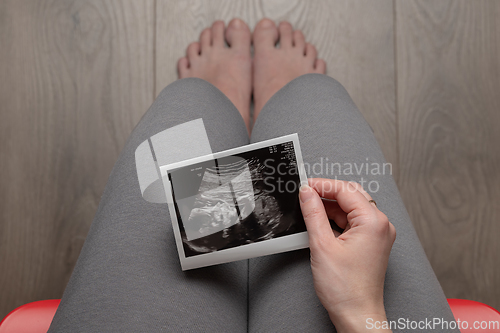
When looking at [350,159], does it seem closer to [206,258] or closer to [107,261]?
[206,258]

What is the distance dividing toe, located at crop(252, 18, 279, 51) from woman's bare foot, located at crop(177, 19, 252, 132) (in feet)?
0.11

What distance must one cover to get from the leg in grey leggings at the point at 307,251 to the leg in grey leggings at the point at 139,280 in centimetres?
7

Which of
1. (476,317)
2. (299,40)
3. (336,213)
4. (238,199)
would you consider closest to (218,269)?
(238,199)

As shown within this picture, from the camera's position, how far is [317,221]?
19.4 inches

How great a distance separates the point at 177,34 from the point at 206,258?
0.74m

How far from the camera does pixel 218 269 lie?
1.82ft

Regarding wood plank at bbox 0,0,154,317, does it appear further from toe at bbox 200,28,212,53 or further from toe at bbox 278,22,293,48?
toe at bbox 278,22,293,48

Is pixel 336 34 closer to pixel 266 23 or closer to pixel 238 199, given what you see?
pixel 266 23

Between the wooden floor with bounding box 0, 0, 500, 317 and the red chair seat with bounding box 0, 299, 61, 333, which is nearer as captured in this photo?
the red chair seat with bounding box 0, 299, 61, 333

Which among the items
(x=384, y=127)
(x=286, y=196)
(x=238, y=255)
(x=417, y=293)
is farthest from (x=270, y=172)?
(x=384, y=127)

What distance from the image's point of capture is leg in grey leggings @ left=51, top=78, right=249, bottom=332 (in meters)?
0.49

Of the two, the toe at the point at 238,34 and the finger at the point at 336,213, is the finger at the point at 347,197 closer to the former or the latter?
the finger at the point at 336,213

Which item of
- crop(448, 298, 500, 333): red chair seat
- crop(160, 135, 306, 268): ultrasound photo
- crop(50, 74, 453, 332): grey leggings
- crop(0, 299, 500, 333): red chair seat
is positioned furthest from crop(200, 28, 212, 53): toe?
crop(448, 298, 500, 333): red chair seat

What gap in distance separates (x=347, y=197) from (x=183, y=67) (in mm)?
680
